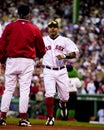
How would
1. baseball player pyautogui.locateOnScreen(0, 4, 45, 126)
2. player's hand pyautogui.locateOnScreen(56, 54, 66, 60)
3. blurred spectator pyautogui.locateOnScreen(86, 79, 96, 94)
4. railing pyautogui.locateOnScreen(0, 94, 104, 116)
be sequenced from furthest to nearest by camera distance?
1. blurred spectator pyautogui.locateOnScreen(86, 79, 96, 94)
2. railing pyautogui.locateOnScreen(0, 94, 104, 116)
3. player's hand pyautogui.locateOnScreen(56, 54, 66, 60)
4. baseball player pyautogui.locateOnScreen(0, 4, 45, 126)

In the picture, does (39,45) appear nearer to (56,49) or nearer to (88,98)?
(56,49)

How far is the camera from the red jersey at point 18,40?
933cm

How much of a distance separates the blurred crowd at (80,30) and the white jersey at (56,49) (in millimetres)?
4936

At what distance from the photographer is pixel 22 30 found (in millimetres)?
9391

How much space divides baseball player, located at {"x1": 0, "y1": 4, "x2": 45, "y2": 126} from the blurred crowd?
20.0 ft

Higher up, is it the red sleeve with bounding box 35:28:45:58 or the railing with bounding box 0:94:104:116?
the red sleeve with bounding box 35:28:45:58

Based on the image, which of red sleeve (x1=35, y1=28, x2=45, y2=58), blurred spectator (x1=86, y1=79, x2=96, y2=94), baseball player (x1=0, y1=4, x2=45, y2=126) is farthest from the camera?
blurred spectator (x1=86, y1=79, x2=96, y2=94)

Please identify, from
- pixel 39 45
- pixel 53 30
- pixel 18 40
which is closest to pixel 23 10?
pixel 18 40

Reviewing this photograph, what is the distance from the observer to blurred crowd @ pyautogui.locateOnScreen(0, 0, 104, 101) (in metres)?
17.0

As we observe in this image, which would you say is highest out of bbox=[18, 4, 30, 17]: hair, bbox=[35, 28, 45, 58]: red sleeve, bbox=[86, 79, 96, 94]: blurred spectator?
bbox=[18, 4, 30, 17]: hair

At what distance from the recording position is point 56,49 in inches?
422

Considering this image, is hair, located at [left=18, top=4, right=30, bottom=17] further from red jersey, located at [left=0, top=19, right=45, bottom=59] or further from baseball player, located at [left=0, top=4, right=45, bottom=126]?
red jersey, located at [left=0, top=19, right=45, bottom=59]

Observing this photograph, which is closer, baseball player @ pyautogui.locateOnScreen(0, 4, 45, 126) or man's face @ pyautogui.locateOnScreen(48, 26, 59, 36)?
baseball player @ pyautogui.locateOnScreen(0, 4, 45, 126)

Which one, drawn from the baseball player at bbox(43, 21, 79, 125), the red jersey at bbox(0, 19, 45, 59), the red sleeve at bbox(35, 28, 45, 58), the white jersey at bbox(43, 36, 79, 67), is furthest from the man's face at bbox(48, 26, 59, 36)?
the red jersey at bbox(0, 19, 45, 59)
